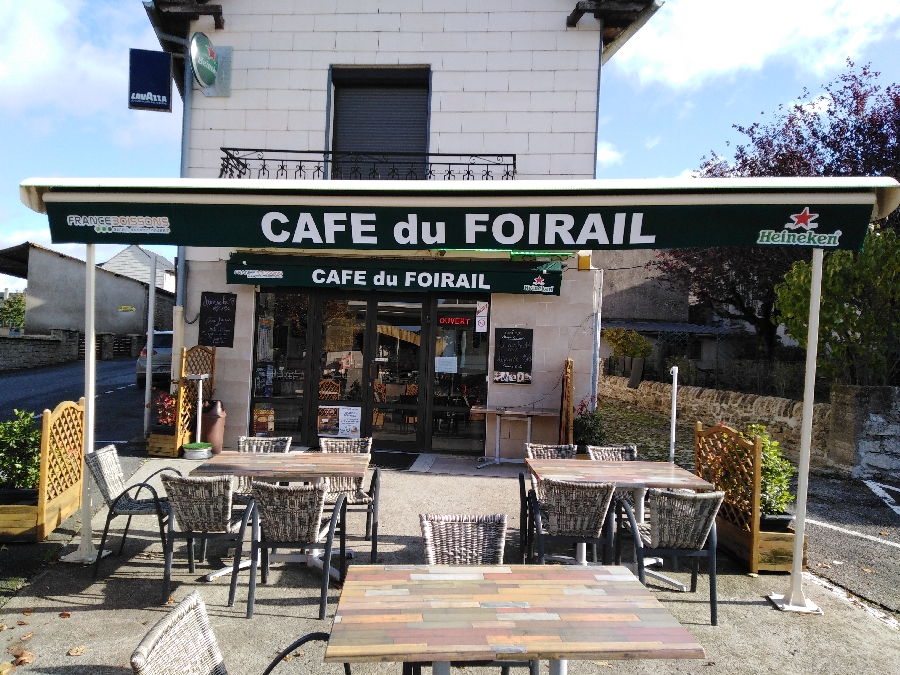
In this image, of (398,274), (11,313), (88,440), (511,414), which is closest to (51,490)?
(88,440)

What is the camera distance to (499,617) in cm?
255

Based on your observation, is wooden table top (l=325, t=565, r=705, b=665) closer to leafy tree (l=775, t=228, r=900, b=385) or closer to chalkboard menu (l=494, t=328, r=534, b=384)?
chalkboard menu (l=494, t=328, r=534, b=384)

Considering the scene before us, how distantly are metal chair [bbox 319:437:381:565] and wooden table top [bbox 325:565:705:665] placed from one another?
215cm

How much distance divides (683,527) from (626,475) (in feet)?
2.80

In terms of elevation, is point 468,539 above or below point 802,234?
below

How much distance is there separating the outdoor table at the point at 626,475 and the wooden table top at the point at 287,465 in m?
1.60

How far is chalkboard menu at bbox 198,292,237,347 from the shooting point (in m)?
10.1

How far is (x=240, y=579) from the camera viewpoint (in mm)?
4848

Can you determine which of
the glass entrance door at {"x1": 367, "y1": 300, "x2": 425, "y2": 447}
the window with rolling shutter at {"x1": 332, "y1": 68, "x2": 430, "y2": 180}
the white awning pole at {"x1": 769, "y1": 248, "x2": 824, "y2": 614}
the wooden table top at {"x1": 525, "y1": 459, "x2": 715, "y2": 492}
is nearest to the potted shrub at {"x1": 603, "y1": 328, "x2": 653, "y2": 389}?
the glass entrance door at {"x1": 367, "y1": 300, "x2": 425, "y2": 447}

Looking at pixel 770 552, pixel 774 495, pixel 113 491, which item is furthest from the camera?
pixel 774 495

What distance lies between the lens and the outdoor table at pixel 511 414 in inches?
371

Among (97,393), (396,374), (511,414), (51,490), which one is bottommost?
(97,393)

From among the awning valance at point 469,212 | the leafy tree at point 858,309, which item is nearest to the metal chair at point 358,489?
the awning valance at point 469,212

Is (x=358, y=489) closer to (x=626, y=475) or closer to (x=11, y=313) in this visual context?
(x=626, y=475)
